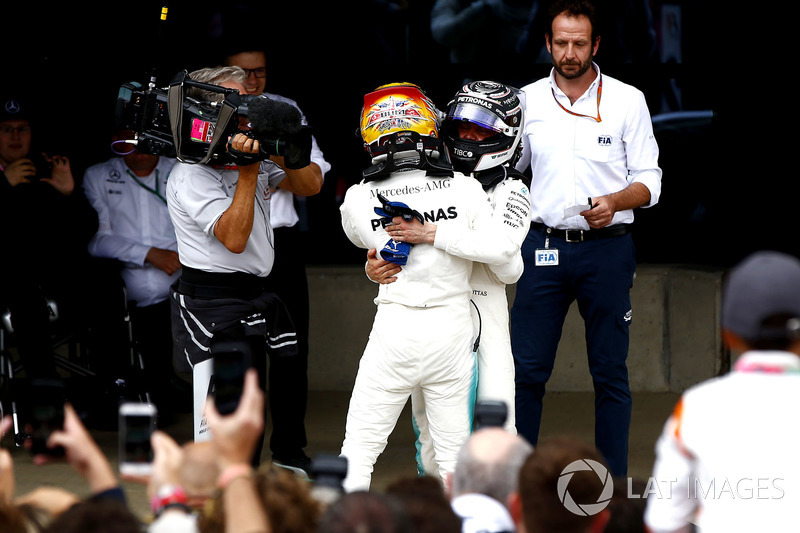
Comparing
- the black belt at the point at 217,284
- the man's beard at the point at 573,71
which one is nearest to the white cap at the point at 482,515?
the black belt at the point at 217,284

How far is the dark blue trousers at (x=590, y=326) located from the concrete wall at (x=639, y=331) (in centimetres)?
192

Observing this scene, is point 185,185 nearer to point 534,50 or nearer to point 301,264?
point 301,264

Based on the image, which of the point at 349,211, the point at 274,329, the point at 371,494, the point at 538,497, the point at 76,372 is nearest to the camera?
the point at 371,494

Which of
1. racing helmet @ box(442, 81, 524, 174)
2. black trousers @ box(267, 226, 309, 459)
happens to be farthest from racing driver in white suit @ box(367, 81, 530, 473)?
black trousers @ box(267, 226, 309, 459)

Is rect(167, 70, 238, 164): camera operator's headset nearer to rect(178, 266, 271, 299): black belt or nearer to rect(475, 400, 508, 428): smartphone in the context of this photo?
rect(178, 266, 271, 299): black belt

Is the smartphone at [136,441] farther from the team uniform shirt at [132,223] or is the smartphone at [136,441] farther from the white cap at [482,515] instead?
the team uniform shirt at [132,223]

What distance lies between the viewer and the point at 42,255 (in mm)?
5699

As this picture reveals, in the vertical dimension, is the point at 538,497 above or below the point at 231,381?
below

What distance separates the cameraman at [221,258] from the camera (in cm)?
419

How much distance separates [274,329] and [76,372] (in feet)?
6.09

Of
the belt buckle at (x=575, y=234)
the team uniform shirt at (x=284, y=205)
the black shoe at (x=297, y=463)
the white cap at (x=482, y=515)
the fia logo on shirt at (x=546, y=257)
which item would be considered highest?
the team uniform shirt at (x=284, y=205)

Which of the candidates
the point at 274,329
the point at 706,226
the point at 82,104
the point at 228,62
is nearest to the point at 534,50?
the point at 706,226

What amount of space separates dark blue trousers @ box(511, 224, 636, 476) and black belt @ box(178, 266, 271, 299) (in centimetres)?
114

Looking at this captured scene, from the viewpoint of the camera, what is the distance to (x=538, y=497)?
2322 mm
